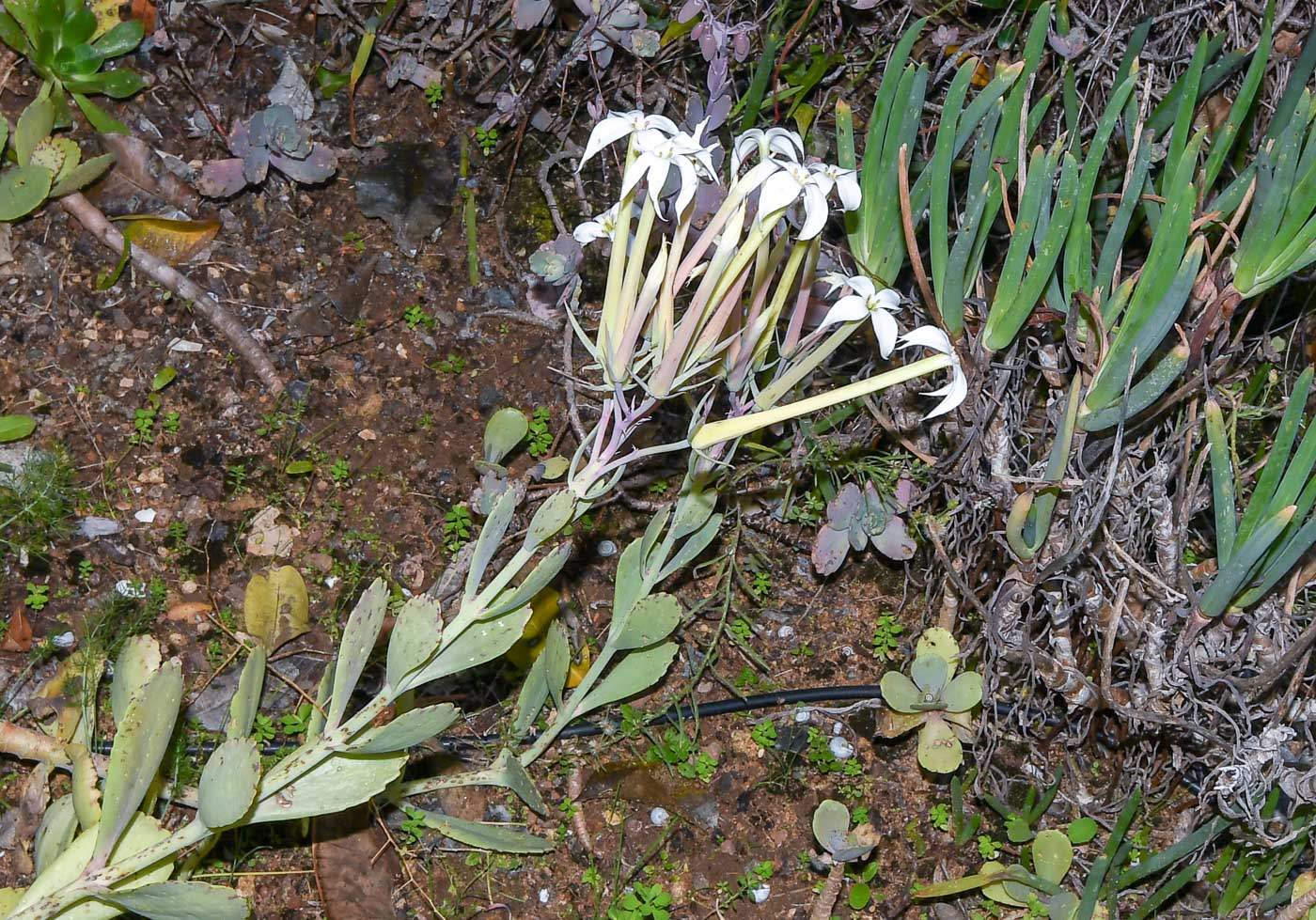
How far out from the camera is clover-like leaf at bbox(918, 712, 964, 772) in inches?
73.9

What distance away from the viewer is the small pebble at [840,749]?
196cm

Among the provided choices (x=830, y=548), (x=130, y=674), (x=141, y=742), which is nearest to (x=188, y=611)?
(x=130, y=674)

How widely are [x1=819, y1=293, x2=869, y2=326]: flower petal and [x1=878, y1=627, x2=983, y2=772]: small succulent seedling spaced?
790mm

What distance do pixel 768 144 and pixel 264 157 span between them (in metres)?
1.36

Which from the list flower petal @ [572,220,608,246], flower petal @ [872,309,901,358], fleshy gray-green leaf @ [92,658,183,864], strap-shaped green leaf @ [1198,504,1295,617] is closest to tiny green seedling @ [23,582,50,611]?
fleshy gray-green leaf @ [92,658,183,864]

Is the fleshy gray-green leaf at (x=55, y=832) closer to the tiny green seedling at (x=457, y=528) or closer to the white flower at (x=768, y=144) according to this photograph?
the tiny green seedling at (x=457, y=528)

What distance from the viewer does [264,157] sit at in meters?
2.26

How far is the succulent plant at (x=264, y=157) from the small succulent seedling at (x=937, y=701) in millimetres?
1543

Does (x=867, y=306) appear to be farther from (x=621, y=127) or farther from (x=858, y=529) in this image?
(x=858, y=529)

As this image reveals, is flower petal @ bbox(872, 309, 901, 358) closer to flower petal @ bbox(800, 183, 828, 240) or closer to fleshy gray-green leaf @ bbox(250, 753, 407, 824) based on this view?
flower petal @ bbox(800, 183, 828, 240)

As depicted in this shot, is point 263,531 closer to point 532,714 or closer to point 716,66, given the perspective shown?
point 532,714

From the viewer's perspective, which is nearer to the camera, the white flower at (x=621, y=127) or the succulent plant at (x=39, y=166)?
the white flower at (x=621, y=127)

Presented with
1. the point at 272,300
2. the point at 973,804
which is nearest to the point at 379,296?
the point at 272,300

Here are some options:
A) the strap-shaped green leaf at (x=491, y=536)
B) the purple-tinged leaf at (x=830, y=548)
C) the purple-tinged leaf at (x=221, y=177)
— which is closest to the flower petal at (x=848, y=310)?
the strap-shaped green leaf at (x=491, y=536)
